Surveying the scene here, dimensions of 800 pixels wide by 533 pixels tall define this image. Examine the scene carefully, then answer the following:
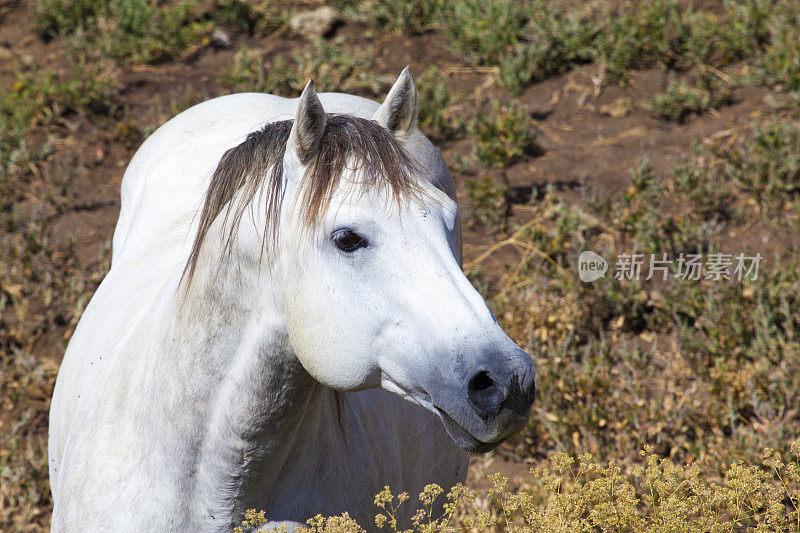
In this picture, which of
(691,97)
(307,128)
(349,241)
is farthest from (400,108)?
(691,97)

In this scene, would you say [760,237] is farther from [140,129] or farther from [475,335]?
[140,129]

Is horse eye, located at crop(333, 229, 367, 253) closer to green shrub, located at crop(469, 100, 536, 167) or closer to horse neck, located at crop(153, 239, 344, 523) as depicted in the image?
horse neck, located at crop(153, 239, 344, 523)

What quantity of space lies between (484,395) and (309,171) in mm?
588

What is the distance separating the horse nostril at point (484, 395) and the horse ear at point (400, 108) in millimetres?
Result: 686

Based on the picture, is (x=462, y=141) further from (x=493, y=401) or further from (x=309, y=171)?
(x=493, y=401)

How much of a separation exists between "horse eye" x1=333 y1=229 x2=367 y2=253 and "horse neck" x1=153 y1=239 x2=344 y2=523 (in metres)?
0.21

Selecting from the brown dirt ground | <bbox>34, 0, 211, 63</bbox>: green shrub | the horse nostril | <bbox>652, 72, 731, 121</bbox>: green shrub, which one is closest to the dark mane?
the horse nostril

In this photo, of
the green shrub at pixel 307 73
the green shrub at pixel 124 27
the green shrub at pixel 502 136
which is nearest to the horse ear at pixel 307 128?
the green shrub at pixel 502 136

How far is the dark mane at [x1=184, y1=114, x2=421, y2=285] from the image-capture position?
1553mm

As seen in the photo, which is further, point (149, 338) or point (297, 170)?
point (149, 338)

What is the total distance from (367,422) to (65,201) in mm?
3469

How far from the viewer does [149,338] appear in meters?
1.93

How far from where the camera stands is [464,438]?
1.51 meters

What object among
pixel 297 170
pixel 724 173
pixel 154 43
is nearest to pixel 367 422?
pixel 297 170
